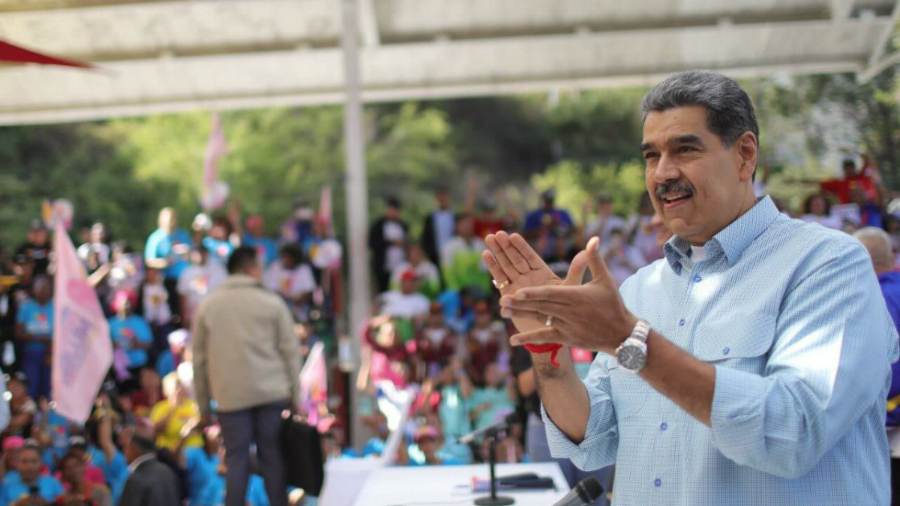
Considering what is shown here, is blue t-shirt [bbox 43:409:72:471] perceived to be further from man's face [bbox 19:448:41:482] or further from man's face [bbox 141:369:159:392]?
man's face [bbox 141:369:159:392]

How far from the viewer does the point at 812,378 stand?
160 cm

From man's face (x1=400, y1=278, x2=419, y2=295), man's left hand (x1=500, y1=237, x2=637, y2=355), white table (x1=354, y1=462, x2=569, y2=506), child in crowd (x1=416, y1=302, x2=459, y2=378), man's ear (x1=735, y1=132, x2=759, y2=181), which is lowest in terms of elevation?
child in crowd (x1=416, y1=302, x2=459, y2=378)

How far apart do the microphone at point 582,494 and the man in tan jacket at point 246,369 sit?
182 inches

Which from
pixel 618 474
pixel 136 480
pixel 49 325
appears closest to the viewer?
pixel 618 474

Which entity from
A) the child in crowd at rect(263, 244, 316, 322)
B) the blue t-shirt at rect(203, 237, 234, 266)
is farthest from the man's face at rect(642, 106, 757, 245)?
the blue t-shirt at rect(203, 237, 234, 266)

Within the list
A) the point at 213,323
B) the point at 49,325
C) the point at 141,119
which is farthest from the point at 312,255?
the point at 141,119

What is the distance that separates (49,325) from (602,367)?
27.9 ft

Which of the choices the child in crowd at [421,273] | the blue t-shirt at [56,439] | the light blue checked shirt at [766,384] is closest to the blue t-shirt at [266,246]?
the child in crowd at [421,273]

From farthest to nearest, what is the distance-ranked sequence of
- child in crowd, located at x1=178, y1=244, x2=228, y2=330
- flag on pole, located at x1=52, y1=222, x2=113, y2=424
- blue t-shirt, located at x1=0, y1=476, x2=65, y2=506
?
child in crowd, located at x1=178, y1=244, x2=228, y2=330
blue t-shirt, located at x1=0, y1=476, x2=65, y2=506
flag on pole, located at x1=52, y1=222, x2=113, y2=424

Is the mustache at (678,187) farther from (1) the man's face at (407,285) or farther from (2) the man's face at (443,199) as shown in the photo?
(2) the man's face at (443,199)

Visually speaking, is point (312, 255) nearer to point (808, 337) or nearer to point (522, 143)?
point (808, 337)

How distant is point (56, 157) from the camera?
92.5 feet

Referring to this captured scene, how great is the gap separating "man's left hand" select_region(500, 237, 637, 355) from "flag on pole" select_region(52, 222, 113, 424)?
6343 millimetres

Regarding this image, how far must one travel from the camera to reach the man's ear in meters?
1.88
